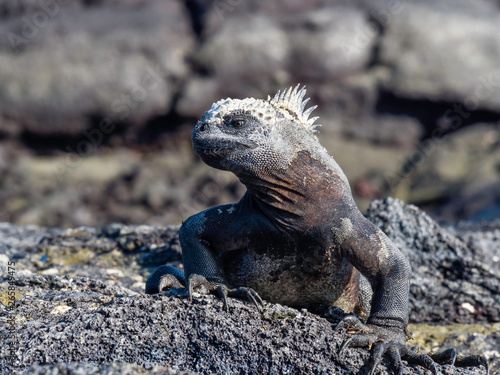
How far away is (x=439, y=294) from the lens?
4559mm

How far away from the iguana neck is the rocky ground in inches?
19.3

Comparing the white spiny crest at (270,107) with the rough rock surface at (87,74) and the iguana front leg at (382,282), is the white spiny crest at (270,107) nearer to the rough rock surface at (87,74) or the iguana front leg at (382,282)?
the iguana front leg at (382,282)

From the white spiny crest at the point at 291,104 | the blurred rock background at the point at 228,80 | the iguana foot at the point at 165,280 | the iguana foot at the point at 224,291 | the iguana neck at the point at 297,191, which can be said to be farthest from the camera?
the blurred rock background at the point at 228,80

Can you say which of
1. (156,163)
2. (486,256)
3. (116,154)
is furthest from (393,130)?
(486,256)

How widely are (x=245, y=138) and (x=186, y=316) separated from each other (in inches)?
36.7

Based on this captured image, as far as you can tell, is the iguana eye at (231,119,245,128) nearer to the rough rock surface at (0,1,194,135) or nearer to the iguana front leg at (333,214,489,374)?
the iguana front leg at (333,214,489,374)

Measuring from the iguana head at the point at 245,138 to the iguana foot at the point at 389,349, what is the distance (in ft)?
2.99

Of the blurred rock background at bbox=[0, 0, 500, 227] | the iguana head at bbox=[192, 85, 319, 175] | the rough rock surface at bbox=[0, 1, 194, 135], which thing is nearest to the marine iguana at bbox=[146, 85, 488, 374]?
the iguana head at bbox=[192, 85, 319, 175]

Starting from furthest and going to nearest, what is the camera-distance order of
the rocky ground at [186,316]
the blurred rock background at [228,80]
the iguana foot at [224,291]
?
the blurred rock background at [228,80]
the iguana foot at [224,291]
the rocky ground at [186,316]

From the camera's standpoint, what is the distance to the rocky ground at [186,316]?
275 cm

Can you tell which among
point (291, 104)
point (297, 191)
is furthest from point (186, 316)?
point (291, 104)

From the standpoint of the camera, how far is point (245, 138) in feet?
9.77

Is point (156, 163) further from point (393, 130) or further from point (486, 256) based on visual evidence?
point (486, 256)

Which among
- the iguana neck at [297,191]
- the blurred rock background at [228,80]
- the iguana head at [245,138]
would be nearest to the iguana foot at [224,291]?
the iguana neck at [297,191]
